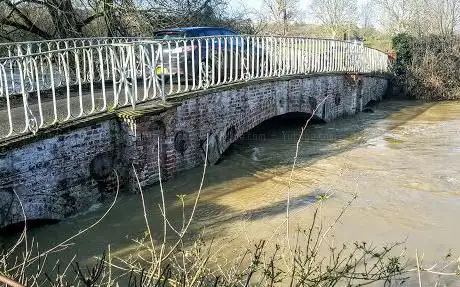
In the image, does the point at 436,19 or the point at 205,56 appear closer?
the point at 205,56

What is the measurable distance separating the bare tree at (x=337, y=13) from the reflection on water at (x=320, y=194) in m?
32.2

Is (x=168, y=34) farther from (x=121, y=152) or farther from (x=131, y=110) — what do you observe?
(x=121, y=152)

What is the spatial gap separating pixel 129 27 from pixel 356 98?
8.52 m

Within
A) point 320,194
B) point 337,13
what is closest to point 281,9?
point 337,13

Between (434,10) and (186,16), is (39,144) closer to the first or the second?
(186,16)

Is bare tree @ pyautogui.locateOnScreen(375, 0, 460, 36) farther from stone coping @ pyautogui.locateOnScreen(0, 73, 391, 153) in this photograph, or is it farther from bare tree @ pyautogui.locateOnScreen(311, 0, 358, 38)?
stone coping @ pyautogui.locateOnScreen(0, 73, 391, 153)

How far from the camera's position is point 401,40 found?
22625 mm

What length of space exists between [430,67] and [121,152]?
58.0ft

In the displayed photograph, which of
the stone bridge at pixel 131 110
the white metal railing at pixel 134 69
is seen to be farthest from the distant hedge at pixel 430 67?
the stone bridge at pixel 131 110

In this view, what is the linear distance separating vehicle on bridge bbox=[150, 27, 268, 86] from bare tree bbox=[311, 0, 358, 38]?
3395cm

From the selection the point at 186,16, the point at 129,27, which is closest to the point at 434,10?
the point at 186,16

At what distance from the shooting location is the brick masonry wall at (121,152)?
6387 millimetres

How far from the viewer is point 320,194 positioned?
824 cm

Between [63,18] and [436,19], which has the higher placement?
[436,19]
